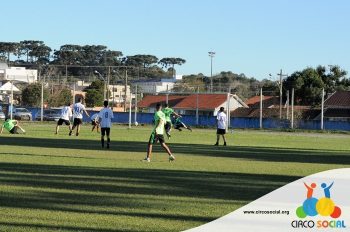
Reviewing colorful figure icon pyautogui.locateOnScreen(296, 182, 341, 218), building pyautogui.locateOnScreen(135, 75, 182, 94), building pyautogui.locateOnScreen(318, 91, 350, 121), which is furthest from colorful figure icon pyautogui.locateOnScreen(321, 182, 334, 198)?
building pyautogui.locateOnScreen(135, 75, 182, 94)

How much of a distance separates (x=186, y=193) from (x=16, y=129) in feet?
85.2

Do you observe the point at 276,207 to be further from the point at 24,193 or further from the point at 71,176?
the point at 71,176

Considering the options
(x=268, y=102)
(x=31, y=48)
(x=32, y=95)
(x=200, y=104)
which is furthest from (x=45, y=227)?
(x=31, y=48)

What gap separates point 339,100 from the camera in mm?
87000

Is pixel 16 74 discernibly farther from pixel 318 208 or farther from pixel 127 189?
pixel 318 208

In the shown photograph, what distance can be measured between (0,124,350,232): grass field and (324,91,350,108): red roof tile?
66.0 m

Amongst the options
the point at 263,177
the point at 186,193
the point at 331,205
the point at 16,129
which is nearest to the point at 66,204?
the point at 186,193

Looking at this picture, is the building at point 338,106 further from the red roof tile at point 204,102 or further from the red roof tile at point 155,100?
the red roof tile at point 155,100

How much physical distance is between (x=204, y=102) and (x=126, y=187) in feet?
290

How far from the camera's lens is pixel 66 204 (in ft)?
35.5

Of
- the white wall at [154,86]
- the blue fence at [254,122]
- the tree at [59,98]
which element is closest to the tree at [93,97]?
the tree at [59,98]

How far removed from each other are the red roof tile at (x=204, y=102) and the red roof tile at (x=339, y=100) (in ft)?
52.1

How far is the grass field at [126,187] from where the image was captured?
9.55 metres

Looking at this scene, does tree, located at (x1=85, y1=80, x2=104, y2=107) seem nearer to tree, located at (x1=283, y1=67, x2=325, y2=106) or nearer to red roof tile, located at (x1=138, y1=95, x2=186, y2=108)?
red roof tile, located at (x1=138, y1=95, x2=186, y2=108)
